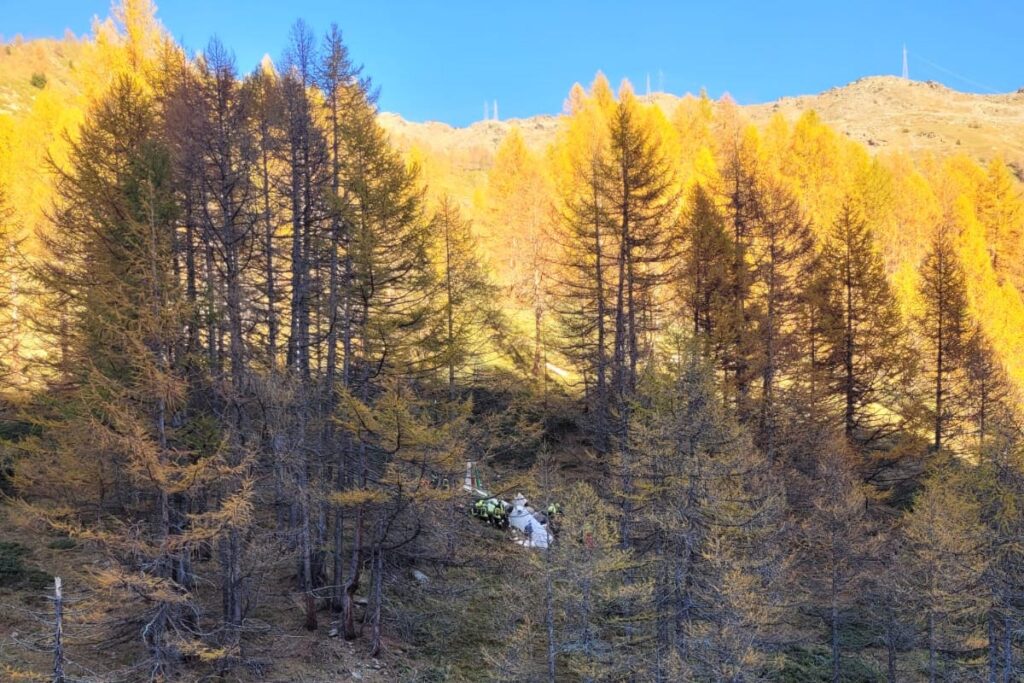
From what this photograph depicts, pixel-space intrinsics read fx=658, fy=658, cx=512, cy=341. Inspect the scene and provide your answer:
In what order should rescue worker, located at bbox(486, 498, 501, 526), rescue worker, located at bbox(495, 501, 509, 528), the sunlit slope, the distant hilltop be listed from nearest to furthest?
1. rescue worker, located at bbox(486, 498, 501, 526)
2. rescue worker, located at bbox(495, 501, 509, 528)
3. the sunlit slope
4. the distant hilltop

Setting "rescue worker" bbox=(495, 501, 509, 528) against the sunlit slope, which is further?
the sunlit slope

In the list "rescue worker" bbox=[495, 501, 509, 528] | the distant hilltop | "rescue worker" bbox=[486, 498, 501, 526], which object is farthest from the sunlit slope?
the distant hilltop

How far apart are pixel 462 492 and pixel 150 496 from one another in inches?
277

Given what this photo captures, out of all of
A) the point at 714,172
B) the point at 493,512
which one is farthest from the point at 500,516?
the point at 714,172

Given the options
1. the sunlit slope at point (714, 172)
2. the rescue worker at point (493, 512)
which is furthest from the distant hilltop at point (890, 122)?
the rescue worker at point (493, 512)

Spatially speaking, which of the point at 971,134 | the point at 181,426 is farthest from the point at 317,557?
the point at 971,134

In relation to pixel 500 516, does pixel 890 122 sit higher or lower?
higher

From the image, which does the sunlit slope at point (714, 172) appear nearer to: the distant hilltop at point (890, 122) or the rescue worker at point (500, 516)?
the rescue worker at point (500, 516)

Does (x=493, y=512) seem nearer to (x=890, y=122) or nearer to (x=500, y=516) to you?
(x=500, y=516)

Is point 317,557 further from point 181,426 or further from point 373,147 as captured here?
point 373,147

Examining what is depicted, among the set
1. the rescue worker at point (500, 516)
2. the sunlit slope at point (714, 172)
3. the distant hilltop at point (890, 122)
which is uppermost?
the distant hilltop at point (890, 122)

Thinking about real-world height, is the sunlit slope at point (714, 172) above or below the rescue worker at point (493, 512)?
above

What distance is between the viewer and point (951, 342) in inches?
1236

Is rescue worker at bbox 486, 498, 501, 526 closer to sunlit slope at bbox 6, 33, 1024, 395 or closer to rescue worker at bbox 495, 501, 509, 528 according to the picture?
rescue worker at bbox 495, 501, 509, 528
